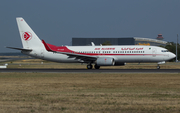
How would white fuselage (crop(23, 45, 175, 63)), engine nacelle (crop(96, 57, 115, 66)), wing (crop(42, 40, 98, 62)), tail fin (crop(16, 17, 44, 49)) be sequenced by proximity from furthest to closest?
tail fin (crop(16, 17, 44, 49)) < wing (crop(42, 40, 98, 62)) < white fuselage (crop(23, 45, 175, 63)) < engine nacelle (crop(96, 57, 115, 66))

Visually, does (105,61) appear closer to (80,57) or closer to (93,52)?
(93,52)

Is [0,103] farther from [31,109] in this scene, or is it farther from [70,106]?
[70,106]

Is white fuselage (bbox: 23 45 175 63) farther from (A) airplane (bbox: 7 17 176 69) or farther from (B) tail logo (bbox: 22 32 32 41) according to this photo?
(B) tail logo (bbox: 22 32 32 41)

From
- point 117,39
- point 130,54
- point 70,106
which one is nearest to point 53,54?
point 130,54

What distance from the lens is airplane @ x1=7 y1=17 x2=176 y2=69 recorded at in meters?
39.1

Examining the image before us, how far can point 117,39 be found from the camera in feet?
487

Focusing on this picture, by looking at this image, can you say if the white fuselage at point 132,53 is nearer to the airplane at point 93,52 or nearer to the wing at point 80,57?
the airplane at point 93,52

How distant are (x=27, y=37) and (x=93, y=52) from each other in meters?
11.8

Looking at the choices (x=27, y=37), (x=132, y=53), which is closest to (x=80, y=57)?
(x=132, y=53)

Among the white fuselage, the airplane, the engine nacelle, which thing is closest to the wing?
the airplane

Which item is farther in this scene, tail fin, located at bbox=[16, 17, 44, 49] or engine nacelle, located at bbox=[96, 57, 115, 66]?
tail fin, located at bbox=[16, 17, 44, 49]

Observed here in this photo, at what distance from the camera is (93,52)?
4159 centimetres

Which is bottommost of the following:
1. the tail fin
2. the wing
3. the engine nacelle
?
the engine nacelle

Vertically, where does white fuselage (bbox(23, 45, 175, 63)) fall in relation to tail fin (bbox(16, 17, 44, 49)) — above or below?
below
